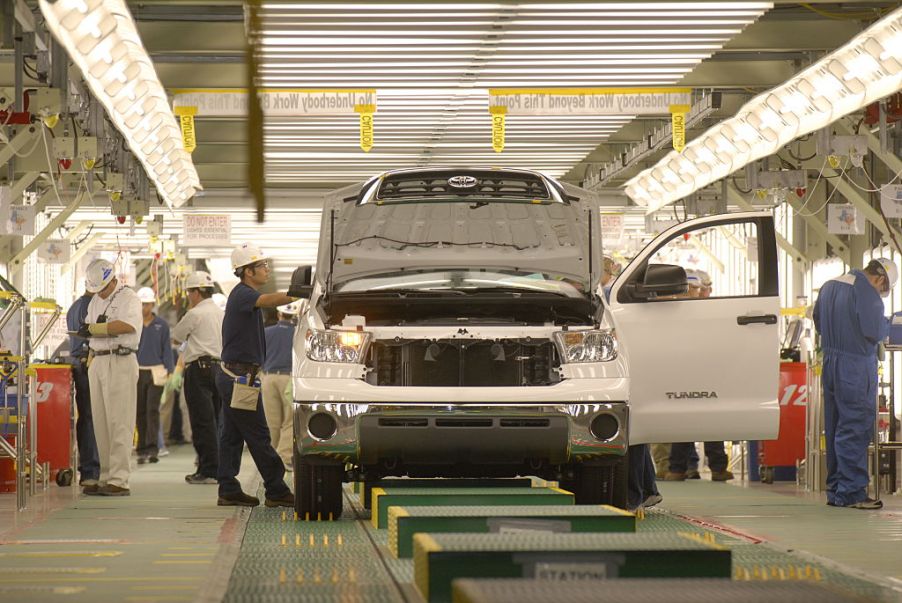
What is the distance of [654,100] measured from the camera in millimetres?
14289

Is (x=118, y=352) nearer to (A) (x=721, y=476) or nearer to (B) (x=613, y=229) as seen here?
(A) (x=721, y=476)

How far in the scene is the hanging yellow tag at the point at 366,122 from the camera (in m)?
14.1

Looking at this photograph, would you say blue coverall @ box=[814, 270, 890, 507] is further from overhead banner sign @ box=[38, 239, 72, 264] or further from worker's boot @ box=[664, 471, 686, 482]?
overhead banner sign @ box=[38, 239, 72, 264]

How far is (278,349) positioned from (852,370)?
20.1 feet

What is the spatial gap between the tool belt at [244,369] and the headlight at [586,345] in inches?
104

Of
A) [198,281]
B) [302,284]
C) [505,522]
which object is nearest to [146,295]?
[198,281]

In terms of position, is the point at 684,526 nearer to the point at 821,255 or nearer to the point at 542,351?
the point at 542,351

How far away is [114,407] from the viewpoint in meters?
11.8

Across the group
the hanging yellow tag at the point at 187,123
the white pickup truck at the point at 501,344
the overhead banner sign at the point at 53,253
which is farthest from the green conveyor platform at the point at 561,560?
the overhead banner sign at the point at 53,253

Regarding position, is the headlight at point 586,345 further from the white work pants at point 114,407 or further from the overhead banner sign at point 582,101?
the overhead banner sign at point 582,101

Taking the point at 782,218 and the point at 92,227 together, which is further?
the point at 92,227

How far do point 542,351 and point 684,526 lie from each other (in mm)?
1376

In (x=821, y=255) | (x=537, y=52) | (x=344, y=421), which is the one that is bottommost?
(x=344, y=421)

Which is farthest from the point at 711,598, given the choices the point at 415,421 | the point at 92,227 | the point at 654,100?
the point at 92,227
